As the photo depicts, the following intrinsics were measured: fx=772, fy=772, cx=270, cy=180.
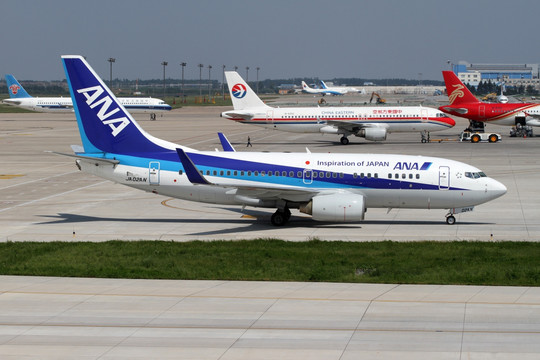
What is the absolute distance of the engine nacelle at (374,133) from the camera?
85250mm

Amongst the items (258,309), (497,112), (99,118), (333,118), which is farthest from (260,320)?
(497,112)

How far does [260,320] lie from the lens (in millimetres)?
21406

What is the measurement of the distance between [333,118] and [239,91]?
36.3ft

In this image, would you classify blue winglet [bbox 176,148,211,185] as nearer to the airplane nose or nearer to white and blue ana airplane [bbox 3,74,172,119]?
the airplane nose

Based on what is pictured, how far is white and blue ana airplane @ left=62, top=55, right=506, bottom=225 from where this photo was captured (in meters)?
37.3

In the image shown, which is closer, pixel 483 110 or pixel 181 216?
pixel 181 216

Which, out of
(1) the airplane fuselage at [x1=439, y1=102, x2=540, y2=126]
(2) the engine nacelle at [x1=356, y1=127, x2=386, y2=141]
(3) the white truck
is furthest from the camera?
(1) the airplane fuselage at [x1=439, y1=102, x2=540, y2=126]

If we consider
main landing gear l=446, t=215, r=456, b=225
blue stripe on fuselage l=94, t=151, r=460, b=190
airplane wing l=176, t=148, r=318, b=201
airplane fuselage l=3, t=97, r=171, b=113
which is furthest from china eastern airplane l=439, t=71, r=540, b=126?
airplane fuselage l=3, t=97, r=171, b=113

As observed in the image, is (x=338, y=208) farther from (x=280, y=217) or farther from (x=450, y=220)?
(x=450, y=220)

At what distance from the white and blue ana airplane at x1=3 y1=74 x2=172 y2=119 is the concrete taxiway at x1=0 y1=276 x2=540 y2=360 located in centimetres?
12265

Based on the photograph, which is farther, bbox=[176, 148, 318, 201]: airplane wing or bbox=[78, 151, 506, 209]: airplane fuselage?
bbox=[78, 151, 506, 209]: airplane fuselage

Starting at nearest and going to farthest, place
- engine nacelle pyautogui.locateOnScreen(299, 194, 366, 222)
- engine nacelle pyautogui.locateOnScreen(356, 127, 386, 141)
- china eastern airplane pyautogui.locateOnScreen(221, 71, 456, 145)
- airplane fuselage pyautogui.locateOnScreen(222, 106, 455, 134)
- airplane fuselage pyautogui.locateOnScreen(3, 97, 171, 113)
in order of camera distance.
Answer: engine nacelle pyautogui.locateOnScreen(299, 194, 366, 222), engine nacelle pyautogui.locateOnScreen(356, 127, 386, 141), china eastern airplane pyautogui.locateOnScreen(221, 71, 456, 145), airplane fuselage pyautogui.locateOnScreen(222, 106, 455, 134), airplane fuselage pyautogui.locateOnScreen(3, 97, 171, 113)

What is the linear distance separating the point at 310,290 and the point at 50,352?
9.09 metres

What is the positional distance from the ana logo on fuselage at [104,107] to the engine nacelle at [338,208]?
10.4 metres
